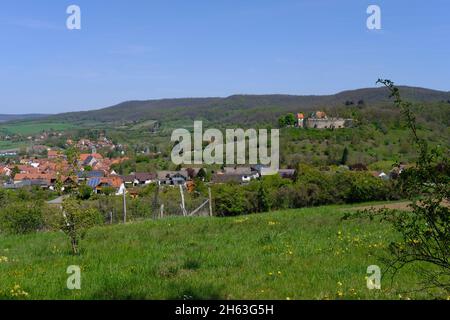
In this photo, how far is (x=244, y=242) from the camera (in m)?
12.3

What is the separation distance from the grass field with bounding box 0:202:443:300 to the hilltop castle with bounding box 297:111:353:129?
88.4 m

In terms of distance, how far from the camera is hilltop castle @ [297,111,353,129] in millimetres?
103562

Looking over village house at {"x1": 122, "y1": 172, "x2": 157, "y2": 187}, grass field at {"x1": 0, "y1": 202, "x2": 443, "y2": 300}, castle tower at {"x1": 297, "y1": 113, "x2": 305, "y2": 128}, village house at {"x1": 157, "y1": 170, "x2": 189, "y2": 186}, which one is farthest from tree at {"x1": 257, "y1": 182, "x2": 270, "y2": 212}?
castle tower at {"x1": 297, "y1": 113, "x2": 305, "y2": 128}

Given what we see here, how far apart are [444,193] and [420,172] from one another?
1.11 ft

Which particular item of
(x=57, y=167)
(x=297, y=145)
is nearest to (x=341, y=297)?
(x=57, y=167)

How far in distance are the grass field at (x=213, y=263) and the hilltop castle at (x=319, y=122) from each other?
8842cm

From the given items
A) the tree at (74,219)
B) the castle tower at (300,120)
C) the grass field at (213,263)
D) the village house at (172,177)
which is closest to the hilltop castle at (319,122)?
the castle tower at (300,120)

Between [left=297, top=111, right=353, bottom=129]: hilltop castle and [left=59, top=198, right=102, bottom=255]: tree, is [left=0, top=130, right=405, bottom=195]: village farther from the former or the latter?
[left=59, top=198, right=102, bottom=255]: tree

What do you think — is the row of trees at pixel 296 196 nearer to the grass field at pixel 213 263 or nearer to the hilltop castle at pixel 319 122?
the grass field at pixel 213 263

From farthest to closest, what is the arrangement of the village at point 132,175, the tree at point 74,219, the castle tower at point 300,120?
the castle tower at point 300,120 → the village at point 132,175 → the tree at point 74,219

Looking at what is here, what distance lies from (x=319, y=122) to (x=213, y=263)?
10316 cm

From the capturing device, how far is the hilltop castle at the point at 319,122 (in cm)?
10356

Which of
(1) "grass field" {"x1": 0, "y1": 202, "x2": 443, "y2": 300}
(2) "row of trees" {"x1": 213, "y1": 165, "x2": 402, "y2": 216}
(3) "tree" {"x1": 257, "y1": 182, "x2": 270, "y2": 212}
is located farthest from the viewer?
(3) "tree" {"x1": 257, "y1": 182, "x2": 270, "y2": 212}
